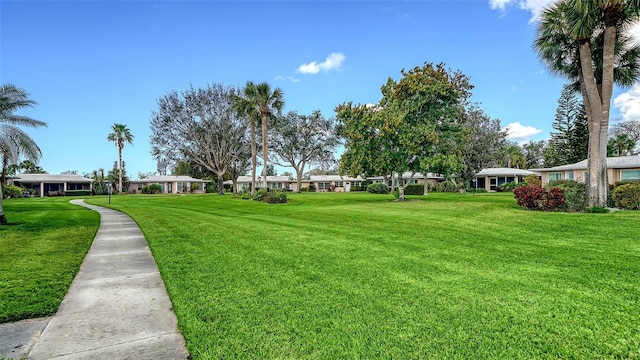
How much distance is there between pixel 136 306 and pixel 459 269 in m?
4.74

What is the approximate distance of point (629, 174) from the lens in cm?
2394

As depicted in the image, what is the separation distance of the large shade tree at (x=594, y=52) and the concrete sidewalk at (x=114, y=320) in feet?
60.5

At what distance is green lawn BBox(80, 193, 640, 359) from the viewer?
280 centimetres

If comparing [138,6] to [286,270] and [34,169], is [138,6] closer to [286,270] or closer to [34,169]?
[286,270]

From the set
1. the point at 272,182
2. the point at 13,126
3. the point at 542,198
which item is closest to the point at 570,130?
the point at 542,198

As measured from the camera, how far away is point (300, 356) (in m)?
2.62

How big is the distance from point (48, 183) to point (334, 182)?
4648 cm

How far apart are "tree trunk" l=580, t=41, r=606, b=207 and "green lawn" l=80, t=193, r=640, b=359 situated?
9.66 metres

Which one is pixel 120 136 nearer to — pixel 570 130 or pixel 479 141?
pixel 479 141

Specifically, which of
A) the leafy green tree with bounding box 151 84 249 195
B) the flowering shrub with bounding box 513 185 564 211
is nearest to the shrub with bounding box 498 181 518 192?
the flowering shrub with bounding box 513 185 564 211

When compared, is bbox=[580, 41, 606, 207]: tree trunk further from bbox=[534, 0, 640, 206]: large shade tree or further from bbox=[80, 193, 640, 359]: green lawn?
bbox=[80, 193, 640, 359]: green lawn

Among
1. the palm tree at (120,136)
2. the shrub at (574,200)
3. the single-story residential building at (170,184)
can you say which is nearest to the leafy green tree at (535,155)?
the shrub at (574,200)

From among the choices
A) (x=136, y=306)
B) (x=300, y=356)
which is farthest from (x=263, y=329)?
(x=136, y=306)

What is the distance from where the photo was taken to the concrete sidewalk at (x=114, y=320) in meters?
2.75
